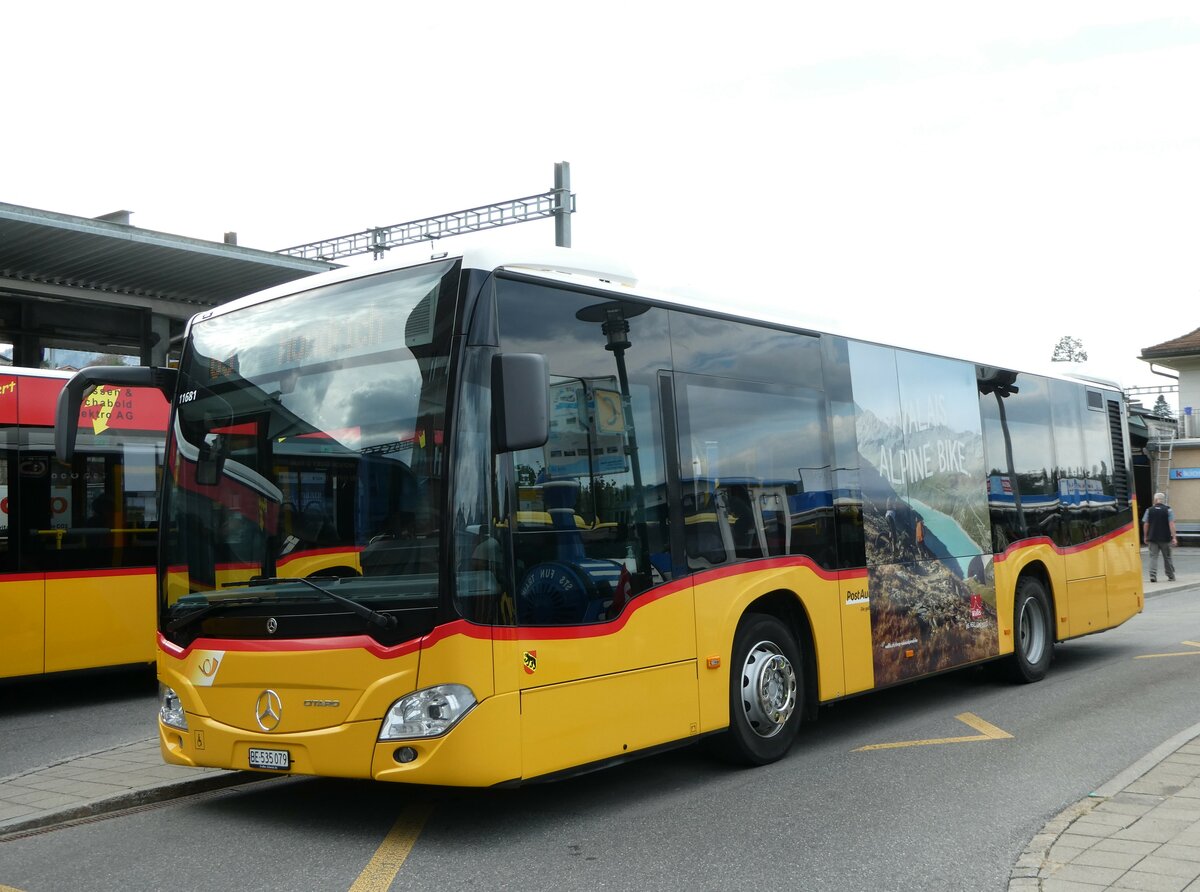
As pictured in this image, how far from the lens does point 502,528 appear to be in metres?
5.88

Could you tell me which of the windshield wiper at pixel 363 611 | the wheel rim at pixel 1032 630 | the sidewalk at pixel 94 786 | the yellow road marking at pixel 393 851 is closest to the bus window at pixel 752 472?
the windshield wiper at pixel 363 611

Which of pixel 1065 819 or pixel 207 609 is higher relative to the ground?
pixel 207 609

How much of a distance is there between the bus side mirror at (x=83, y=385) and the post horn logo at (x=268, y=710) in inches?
72.9

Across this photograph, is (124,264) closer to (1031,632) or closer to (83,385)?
(83,385)

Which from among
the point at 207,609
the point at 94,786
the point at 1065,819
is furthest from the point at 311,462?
the point at 1065,819

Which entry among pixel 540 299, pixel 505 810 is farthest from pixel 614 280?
pixel 505 810

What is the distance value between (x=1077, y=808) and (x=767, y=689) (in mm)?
2032

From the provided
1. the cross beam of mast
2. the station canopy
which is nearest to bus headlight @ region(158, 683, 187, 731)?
the station canopy

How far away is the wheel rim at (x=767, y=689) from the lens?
24.6 feet

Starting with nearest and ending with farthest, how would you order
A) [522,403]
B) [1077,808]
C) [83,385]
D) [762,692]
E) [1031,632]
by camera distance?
[522,403], [1077,808], [83,385], [762,692], [1031,632]

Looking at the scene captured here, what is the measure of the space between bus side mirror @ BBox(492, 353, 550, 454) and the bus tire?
2.30 meters

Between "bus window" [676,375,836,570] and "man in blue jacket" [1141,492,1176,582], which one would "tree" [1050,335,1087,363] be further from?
"bus window" [676,375,836,570]

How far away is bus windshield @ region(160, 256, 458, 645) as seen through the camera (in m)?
5.92

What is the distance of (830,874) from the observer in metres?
5.24
